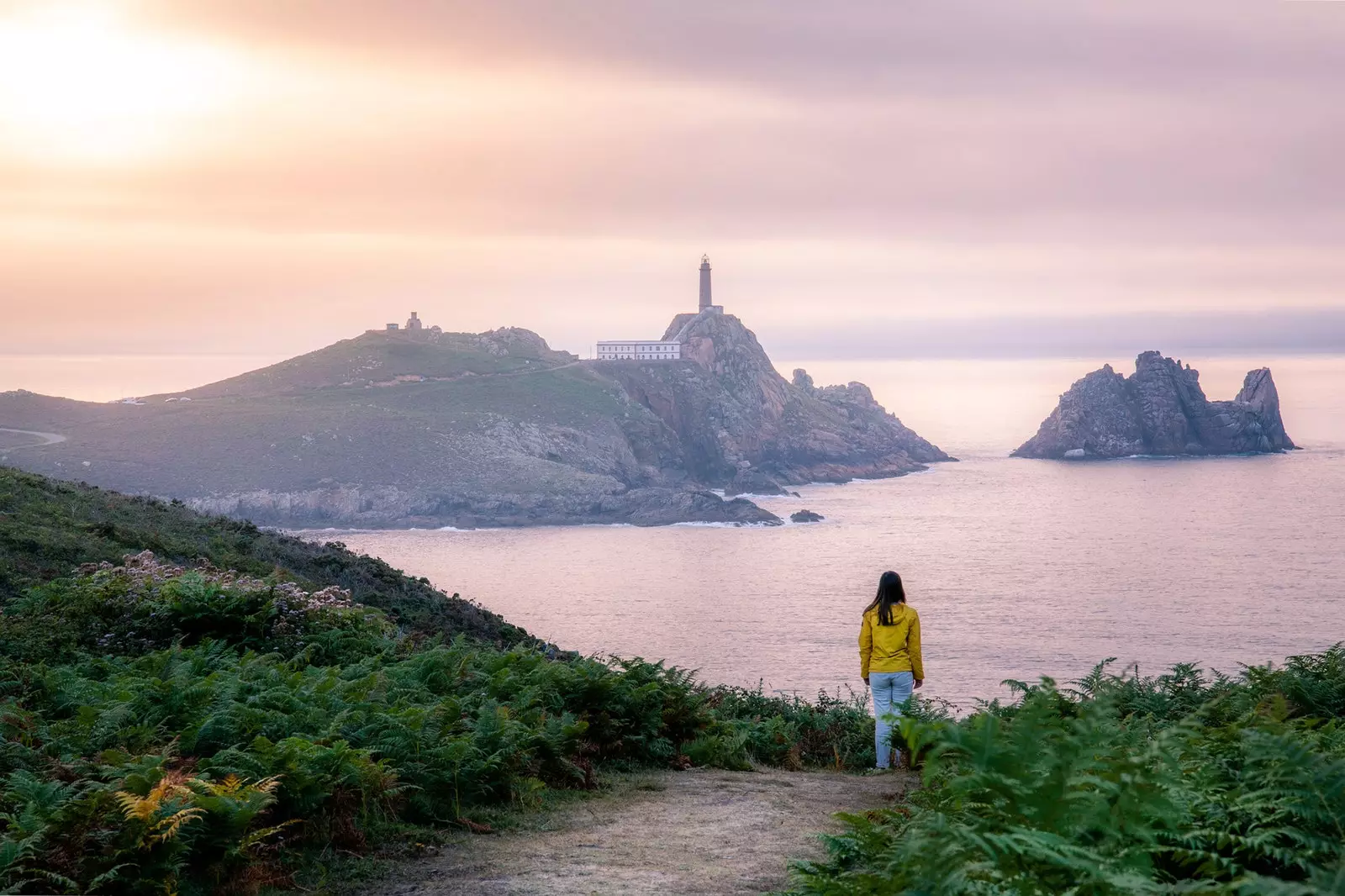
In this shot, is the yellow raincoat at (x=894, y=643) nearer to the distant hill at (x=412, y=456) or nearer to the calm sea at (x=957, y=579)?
the calm sea at (x=957, y=579)

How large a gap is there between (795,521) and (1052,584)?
1797 inches

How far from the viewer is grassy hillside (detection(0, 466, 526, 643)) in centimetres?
1611

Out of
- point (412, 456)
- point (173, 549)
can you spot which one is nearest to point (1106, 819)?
point (173, 549)

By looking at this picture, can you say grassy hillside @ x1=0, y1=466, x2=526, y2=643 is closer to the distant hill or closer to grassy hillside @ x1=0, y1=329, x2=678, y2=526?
the distant hill

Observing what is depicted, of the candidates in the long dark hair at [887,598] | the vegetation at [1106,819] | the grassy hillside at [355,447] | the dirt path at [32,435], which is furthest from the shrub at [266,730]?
the dirt path at [32,435]

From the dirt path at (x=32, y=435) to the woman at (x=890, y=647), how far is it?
15724 cm

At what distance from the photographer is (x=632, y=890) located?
20.4ft

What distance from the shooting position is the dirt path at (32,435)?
14438cm

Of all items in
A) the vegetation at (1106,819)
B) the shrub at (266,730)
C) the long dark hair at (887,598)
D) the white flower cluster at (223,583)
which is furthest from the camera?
the white flower cluster at (223,583)

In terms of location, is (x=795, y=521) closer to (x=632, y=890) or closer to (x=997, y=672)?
(x=997, y=672)

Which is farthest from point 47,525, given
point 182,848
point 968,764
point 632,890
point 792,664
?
point 792,664

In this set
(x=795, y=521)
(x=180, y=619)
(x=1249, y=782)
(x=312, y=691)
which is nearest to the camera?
(x=1249, y=782)

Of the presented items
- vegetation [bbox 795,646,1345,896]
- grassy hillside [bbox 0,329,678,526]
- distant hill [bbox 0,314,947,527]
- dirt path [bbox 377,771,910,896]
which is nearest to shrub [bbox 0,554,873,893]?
dirt path [bbox 377,771,910,896]

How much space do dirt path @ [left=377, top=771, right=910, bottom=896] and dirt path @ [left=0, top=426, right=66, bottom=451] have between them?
158162 millimetres
